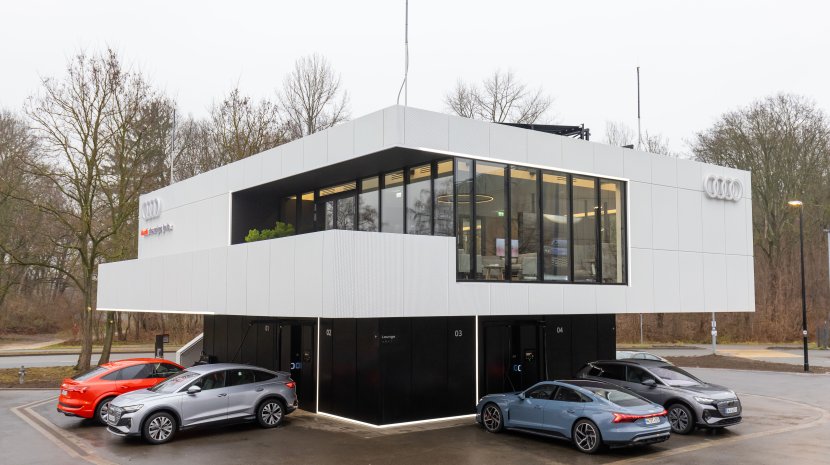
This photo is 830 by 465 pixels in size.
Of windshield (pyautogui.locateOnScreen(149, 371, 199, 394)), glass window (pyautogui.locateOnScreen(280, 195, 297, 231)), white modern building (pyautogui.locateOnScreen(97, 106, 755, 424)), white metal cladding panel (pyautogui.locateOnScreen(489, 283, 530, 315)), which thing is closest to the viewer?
windshield (pyautogui.locateOnScreen(149, 371, 199, 394))

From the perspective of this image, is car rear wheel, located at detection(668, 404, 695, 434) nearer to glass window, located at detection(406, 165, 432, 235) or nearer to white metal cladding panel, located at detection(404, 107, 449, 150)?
glass window, located at detection(406, 165, 432, 235)

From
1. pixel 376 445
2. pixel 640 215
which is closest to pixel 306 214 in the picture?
pixel 376 445

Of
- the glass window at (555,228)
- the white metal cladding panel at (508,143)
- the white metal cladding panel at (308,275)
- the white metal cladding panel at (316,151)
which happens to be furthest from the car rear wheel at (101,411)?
the glass window at (555,228)

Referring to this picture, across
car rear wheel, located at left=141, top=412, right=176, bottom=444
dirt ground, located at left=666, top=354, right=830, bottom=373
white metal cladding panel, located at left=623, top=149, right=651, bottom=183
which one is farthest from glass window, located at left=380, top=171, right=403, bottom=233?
dirt ground, located at left=666, top=354, right=830, bottom=373

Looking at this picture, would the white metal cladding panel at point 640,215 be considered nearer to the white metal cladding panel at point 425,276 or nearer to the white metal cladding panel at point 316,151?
the white metal cladding panel at point 425,276

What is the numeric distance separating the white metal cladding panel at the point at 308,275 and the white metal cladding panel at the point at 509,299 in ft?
14.8

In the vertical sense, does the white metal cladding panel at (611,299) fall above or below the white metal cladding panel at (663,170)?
below

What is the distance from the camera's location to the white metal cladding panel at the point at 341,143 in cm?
1700

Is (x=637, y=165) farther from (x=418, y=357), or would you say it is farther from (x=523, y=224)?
(x=418, y=357)

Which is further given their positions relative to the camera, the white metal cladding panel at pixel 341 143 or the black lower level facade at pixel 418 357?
the white metal cladding panel at pixel 341 143

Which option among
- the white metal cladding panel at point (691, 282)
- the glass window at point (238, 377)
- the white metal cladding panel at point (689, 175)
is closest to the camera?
the glass window at point (238, 377)

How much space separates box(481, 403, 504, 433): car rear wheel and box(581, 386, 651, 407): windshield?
233cm

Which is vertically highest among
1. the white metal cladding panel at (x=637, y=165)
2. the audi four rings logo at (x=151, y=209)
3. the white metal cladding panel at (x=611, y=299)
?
the white metal cladding panel at (x=637, y=165)

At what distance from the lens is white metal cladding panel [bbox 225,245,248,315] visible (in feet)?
57.6
